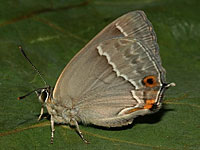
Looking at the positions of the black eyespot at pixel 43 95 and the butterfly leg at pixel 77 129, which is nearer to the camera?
the butterfly leg at pixel 77 129

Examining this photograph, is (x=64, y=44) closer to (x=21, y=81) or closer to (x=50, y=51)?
(x=50, y=51)

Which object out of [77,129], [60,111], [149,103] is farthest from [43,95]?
[149,103]

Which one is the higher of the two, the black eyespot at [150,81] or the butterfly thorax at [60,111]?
the butterfly thorax at [60,111]

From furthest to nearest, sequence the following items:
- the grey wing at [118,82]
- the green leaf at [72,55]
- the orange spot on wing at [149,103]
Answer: the grey wing at [118,82] < the orange spot on wing at [149,103] < the green leaf at [72,55]

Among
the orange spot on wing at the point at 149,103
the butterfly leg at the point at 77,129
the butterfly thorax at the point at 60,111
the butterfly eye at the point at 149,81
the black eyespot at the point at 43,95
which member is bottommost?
the orange spot on wing at the point at 149,103

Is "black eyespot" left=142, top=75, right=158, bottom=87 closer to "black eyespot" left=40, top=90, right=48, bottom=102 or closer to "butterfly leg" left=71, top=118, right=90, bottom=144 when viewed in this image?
"butterfly leg" left=71, top=118, right=90, bottom=144

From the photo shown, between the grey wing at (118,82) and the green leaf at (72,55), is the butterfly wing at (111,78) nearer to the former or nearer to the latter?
the grey wing at (118,82)

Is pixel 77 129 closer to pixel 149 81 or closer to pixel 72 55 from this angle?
pixel 149 81

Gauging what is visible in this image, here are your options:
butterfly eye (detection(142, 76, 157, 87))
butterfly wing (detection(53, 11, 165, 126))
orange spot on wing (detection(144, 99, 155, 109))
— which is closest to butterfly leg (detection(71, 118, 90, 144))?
butterfly wing (detection(53, 11, 165, 126))

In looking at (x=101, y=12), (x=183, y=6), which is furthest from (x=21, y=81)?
(x=183, y=6)

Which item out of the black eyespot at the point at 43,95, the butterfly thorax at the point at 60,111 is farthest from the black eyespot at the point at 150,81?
the black eyespot at the point at 43,95
